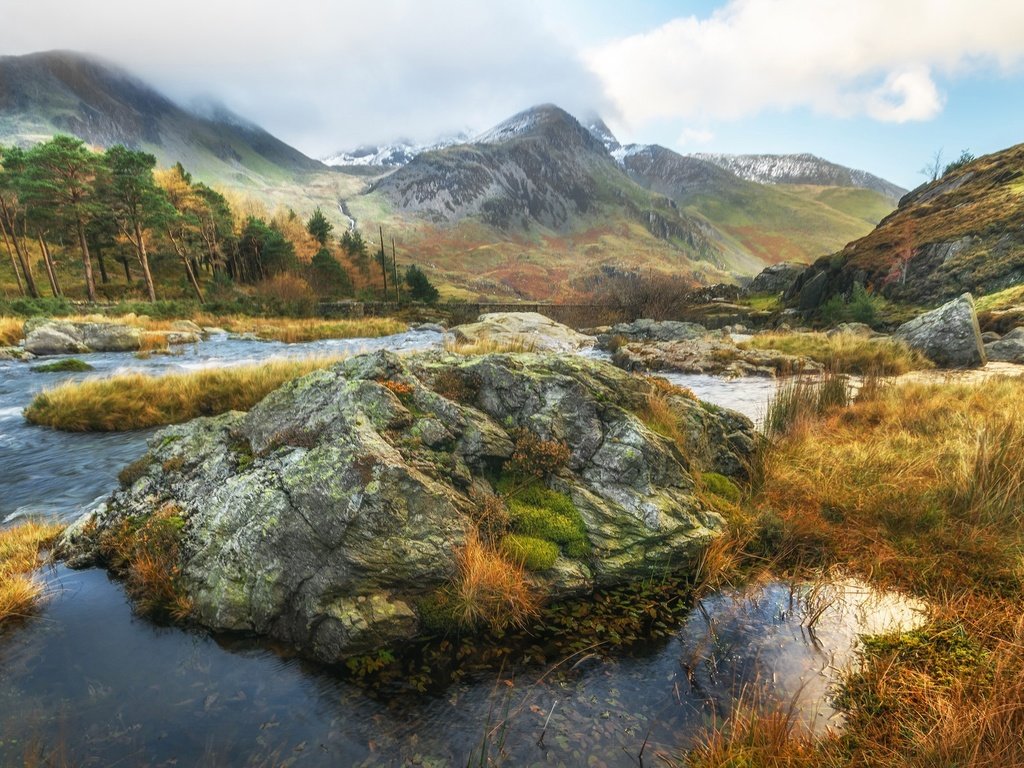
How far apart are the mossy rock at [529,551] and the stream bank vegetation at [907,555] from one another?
7.46 ft

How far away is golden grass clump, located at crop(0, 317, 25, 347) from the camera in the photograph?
1153 inches

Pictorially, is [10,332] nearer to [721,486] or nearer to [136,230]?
[136,230]

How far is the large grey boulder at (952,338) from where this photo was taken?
20078mm

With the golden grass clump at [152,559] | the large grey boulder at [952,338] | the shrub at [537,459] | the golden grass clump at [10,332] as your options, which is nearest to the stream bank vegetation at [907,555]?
the shrub at [537,459]

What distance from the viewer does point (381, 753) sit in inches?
151

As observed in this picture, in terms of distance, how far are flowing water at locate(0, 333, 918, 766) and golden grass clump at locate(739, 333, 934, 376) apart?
13888mm

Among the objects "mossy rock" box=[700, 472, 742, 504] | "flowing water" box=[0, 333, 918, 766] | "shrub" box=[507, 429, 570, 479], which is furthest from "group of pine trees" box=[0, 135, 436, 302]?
"mossy rock" box=[700, 472, 742, 504]

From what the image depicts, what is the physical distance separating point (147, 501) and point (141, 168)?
5987 cm

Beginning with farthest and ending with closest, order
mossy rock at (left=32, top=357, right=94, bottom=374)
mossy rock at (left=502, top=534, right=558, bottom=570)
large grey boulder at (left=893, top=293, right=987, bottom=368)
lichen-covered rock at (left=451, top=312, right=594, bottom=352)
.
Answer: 1. lichen-covered rock at (left=451, top=312, right=594, bottom=352)
2. mossy rock at (left=32, top=357, right=94, bottom=374)
3. large grey boulder at (left=893, top=293, right=987, bottom=368)
4. mossy rock at (left=502, top=534, right=558, bottom=570)

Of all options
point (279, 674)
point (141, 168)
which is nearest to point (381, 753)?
point (279, 674)

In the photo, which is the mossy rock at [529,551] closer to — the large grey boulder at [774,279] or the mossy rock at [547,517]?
the mossy rock at [547,517]

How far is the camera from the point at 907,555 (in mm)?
6039

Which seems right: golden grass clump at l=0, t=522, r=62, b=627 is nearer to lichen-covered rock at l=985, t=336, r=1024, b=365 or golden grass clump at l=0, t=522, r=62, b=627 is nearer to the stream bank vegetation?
the stream bank vegetation

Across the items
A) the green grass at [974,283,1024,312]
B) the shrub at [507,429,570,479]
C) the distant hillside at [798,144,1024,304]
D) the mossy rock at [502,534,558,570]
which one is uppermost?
the distant hillside at [798,144,1024,304]
